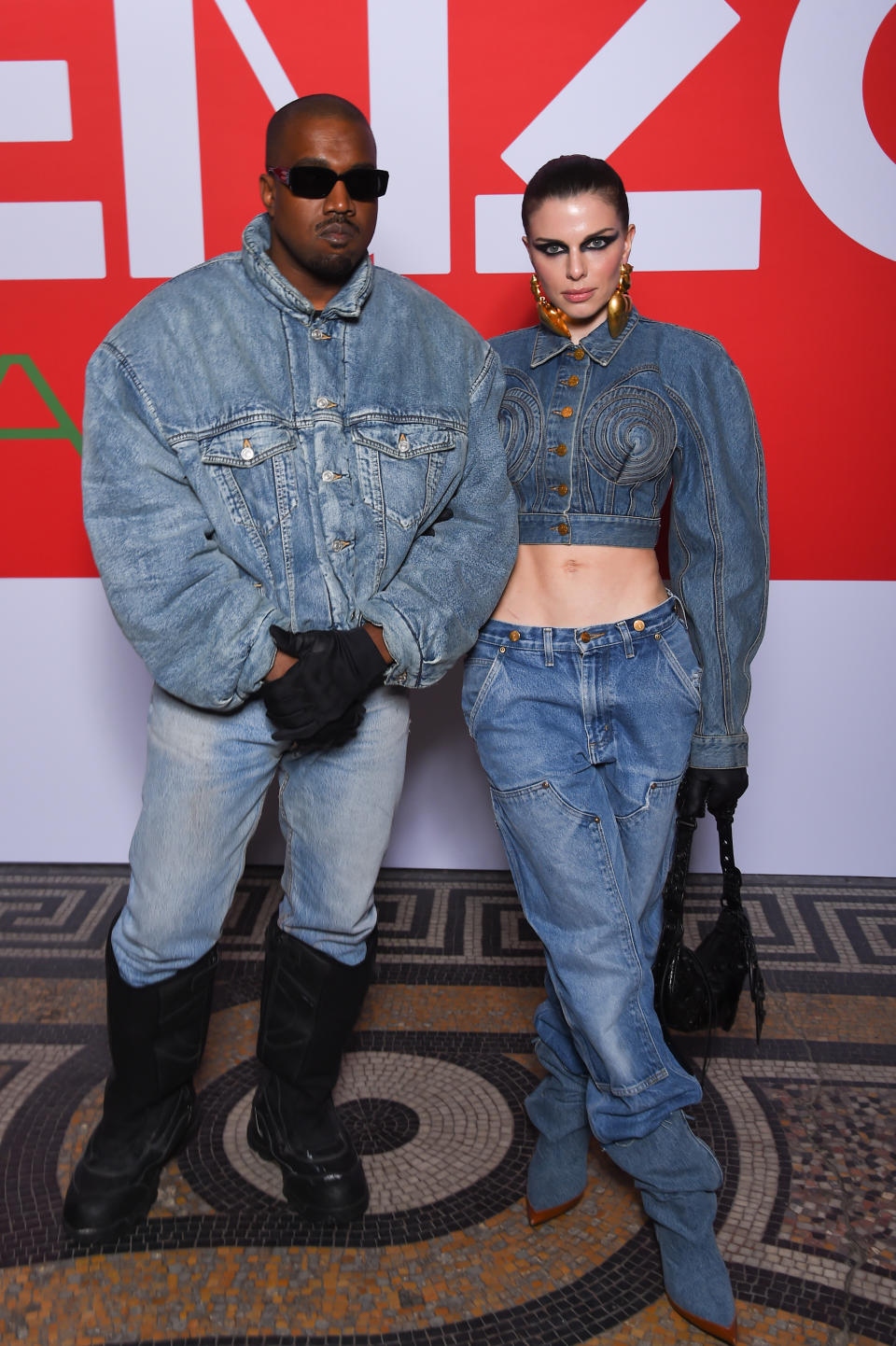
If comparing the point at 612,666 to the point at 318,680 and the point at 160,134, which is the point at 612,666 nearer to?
the point at 318,680

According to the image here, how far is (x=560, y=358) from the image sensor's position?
1813mm

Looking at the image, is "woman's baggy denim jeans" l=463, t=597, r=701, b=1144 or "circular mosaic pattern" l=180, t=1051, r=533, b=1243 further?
"circular mosaic pattern" l=180, t=1051, r=533, b=1243

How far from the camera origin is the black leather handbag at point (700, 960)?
1.82 meters

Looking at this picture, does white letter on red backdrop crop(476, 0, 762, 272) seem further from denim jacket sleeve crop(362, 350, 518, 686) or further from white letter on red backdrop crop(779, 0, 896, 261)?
denim jacket sleeve crop(362, 350, 518, 686)

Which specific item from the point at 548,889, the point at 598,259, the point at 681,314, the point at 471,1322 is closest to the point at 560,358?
the point at 598,259

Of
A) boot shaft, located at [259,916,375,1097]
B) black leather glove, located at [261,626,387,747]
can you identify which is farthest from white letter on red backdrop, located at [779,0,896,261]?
boot shaft, located at [259,916,375,1097]

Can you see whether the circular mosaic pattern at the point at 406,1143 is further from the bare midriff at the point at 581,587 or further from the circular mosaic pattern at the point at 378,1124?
the bare midriff at the point at 581,587

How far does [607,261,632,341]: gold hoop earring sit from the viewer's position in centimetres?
176

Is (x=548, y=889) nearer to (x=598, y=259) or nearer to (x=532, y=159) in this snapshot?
(x=598, y=259)

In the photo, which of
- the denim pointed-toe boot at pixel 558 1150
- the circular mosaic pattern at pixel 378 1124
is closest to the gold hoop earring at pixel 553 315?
the denim pointed-toe boot at pixel 558 1150

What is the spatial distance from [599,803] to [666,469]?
54 cm

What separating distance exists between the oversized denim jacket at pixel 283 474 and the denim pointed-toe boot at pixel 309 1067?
1.63 feet

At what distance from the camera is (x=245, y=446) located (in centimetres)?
164

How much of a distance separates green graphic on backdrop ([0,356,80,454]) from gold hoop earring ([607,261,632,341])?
1703 millimetres
